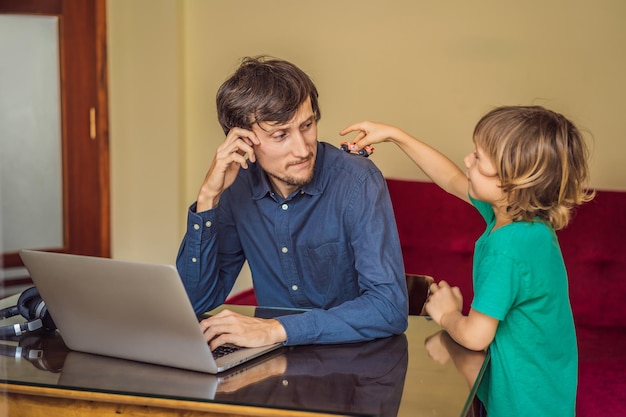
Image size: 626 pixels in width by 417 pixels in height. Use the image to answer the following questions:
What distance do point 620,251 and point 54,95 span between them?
268cm

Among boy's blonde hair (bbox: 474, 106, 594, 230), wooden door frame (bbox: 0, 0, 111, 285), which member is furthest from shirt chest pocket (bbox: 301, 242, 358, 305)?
wooden door frame (bbox: 0, 0, 111, 285)

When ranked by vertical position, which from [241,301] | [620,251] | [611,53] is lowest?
[241,301]

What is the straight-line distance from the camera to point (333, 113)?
382 centimetres

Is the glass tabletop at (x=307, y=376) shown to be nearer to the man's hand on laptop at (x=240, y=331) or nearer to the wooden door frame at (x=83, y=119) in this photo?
the man's hand on laptop at (x=240, y=331)

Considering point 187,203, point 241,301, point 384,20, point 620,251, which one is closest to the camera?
point 620,251

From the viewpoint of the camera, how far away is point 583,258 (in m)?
3.02

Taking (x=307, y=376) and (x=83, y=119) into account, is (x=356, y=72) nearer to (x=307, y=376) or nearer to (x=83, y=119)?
(x=83, y=119)

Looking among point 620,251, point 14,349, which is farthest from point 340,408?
point 620,251

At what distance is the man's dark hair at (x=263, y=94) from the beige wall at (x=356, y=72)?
1.36 m

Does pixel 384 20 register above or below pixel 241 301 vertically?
above

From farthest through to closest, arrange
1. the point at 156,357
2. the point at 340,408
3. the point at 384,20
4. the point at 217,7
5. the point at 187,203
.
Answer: the point at 187,203 → the point at 217,7 → the point at 384,20 → the point at 156,357 → the point at 340,408

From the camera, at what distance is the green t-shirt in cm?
163

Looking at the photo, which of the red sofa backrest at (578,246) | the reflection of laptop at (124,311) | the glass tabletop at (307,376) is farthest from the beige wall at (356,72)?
the reflection of laptop at (124,311)

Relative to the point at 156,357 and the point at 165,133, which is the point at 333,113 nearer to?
the point at 165,133
